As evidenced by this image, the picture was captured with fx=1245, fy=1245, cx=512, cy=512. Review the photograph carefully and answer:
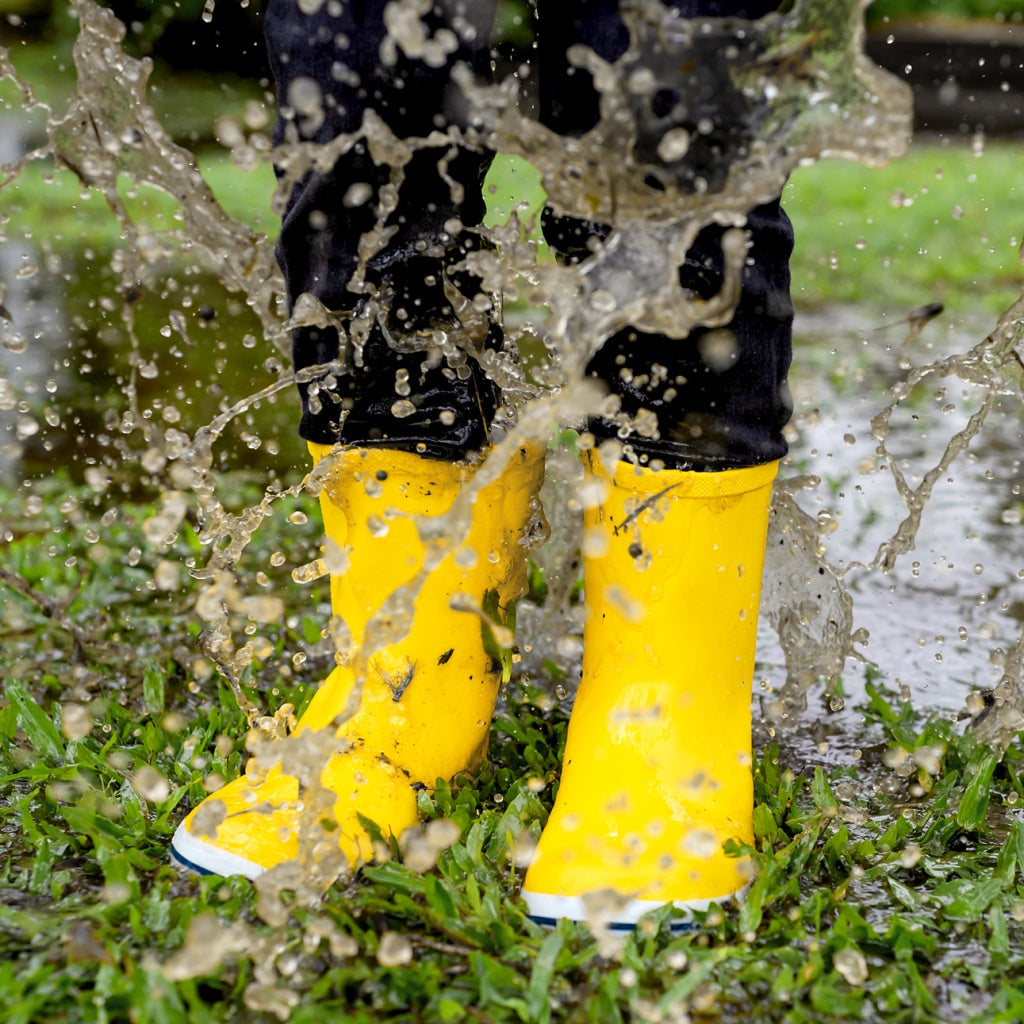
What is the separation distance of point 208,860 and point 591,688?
469 mm

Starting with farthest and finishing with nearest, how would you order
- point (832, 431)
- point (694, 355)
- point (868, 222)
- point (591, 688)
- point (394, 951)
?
point (868, 222) < point (832, 431) < point (591, 688) < point (694, 355) < point (394, 951)

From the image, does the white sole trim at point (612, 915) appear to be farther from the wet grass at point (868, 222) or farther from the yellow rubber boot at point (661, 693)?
Result: the wet grass at point (868, 222)

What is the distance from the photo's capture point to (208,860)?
1.37m

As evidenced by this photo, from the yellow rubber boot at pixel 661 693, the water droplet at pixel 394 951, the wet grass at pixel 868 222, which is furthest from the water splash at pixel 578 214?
the wet grass at pixel 868 222

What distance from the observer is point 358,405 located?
148 cm

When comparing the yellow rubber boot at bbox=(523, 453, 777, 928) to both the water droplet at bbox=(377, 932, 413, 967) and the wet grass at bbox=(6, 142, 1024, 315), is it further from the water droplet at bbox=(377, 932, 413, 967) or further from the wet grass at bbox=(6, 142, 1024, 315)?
the wet grass at bbox=(6, 142, 1024, 315)

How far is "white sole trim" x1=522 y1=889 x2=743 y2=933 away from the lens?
1.28 m

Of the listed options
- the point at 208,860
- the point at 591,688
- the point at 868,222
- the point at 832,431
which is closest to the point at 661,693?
the point at 591,688

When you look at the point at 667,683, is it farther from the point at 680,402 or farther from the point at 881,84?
the point at 881,84

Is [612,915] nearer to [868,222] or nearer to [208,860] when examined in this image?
[208,860]

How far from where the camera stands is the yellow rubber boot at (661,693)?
1341 mm

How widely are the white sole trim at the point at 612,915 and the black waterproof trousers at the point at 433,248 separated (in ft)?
1.53

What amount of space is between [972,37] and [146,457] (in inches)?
706

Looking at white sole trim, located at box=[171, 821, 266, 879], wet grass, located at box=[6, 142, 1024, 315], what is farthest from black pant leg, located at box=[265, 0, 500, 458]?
wet grass, located at box=[6, 142, 1024, 315]
